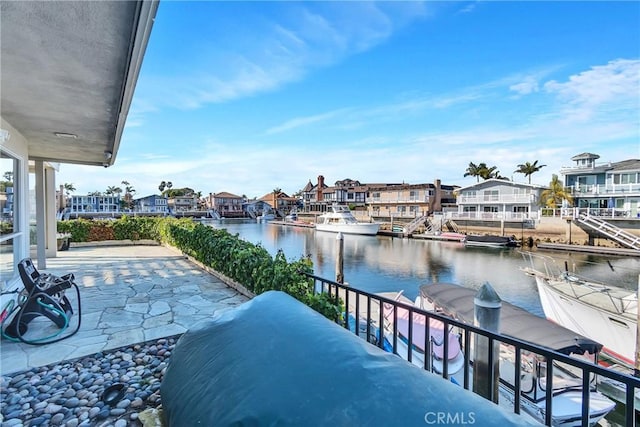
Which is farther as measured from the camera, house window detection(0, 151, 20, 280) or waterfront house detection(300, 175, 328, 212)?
waterfront house detection(300, 175, 328, 212)

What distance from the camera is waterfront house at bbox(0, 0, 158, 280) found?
6.09 feet

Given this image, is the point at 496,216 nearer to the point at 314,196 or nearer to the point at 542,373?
the point at 542,373

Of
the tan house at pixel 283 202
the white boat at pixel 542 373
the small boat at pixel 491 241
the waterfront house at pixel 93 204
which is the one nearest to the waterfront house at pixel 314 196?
the tan house at pixel 283 202

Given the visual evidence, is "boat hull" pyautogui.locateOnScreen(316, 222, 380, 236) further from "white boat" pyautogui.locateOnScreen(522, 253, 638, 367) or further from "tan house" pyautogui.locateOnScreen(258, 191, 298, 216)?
"tan house" pyautogui.locateOnScreen(258, 191, 298, 216)

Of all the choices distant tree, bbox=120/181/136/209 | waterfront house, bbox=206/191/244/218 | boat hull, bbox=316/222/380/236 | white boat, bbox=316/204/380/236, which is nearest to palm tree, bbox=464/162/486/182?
white boat, bbox=316/204/380/236

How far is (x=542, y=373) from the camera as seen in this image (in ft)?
16.7

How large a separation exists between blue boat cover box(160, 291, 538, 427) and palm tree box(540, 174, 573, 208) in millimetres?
31680

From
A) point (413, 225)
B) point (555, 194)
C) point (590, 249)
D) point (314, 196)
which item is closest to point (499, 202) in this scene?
point (555, 194)

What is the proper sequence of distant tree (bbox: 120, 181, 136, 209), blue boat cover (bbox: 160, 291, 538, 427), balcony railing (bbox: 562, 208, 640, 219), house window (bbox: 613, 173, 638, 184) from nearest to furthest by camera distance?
blue boat cover (bbox: 160, 291, 538, 427)
balcony railing (bbox: 562, 208, 640, 219)
house window (bbox: 613, 173, 638, 184)
distant tree (bbox: 120, 181, 136, 209)

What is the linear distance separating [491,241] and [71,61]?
27.2 m

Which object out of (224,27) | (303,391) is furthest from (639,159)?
(303,391)

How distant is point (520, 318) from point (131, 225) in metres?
13.3

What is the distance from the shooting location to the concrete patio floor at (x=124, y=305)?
323 cm

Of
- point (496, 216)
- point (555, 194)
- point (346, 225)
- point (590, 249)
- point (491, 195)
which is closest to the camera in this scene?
point (590, 249)
